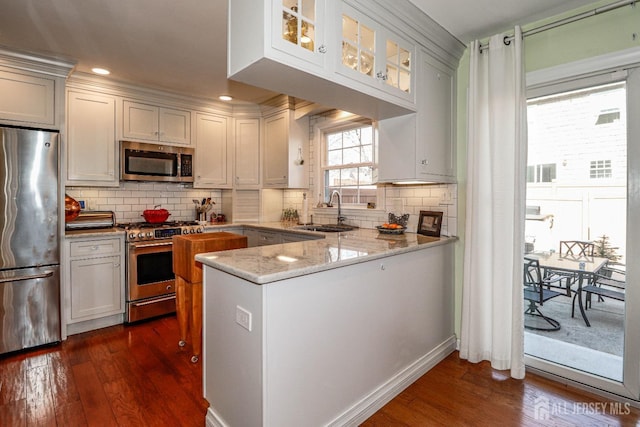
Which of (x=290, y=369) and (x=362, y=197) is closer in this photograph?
(x=290, y=369)

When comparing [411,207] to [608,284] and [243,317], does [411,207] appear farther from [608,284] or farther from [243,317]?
[243,317]

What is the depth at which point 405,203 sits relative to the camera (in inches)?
128

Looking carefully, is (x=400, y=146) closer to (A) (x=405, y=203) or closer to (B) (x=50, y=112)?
(A) (x=405, y=203)

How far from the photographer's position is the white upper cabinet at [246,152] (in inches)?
179

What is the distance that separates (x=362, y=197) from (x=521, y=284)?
1839 millimetres

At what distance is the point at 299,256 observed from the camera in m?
1.84

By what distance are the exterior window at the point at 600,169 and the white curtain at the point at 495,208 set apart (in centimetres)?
45

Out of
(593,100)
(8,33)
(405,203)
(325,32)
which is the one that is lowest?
(405,203)

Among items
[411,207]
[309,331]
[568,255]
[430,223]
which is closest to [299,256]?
[309,331]

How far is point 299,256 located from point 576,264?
2077mm

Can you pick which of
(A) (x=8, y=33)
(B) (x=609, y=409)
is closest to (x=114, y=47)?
(A) (x=8, y=33)

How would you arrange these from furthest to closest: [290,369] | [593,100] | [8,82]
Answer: [8,82] < [593,100] < [290,369]

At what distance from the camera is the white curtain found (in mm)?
2389

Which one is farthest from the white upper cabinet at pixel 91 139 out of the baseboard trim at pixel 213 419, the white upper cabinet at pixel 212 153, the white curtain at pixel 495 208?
the white curtain at pixel 495 208
